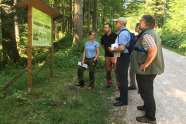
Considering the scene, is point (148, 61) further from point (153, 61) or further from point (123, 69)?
point (123, 69)

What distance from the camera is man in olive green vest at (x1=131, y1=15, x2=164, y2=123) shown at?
9.32 ft

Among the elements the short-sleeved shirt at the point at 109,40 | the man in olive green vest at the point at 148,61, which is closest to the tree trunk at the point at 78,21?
the short-sleeved shirt at the point at 109,40

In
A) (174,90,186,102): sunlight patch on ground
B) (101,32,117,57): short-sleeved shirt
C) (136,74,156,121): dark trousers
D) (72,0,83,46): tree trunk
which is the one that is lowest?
(174,90,186,102): sunlight patch on ground

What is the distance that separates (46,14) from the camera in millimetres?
5039

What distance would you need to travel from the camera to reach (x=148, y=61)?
112 inches

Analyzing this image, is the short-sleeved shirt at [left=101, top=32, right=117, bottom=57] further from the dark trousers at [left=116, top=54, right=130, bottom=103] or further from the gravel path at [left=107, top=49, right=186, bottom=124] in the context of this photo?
the gravel path at [left=107, top=49, right=186, bottom=124]

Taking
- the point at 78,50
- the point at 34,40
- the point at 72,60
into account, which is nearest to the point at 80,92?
the point at 34,40

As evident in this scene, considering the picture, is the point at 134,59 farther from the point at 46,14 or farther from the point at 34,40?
the point at 46,14

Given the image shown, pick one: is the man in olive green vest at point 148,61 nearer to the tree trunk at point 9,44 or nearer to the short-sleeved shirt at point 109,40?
the short-sleeved shirt at point 109,40

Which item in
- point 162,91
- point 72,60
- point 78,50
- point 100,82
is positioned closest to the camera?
point 162,91

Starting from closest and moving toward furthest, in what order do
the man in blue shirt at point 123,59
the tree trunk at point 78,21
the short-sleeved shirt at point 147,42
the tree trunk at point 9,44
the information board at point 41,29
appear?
the short-sleeved shirt at point 147,42 < the man in blue shirt at point 123,59 < the information board at point 41,29 < the tree trunk at point 9,44 < the tree trunk at point 78,21

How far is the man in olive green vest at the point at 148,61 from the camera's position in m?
2.84

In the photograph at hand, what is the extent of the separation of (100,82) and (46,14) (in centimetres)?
328

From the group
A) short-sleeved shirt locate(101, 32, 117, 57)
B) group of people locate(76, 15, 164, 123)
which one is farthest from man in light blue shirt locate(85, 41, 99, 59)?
group of people locate(76, 15, 164, 123)
